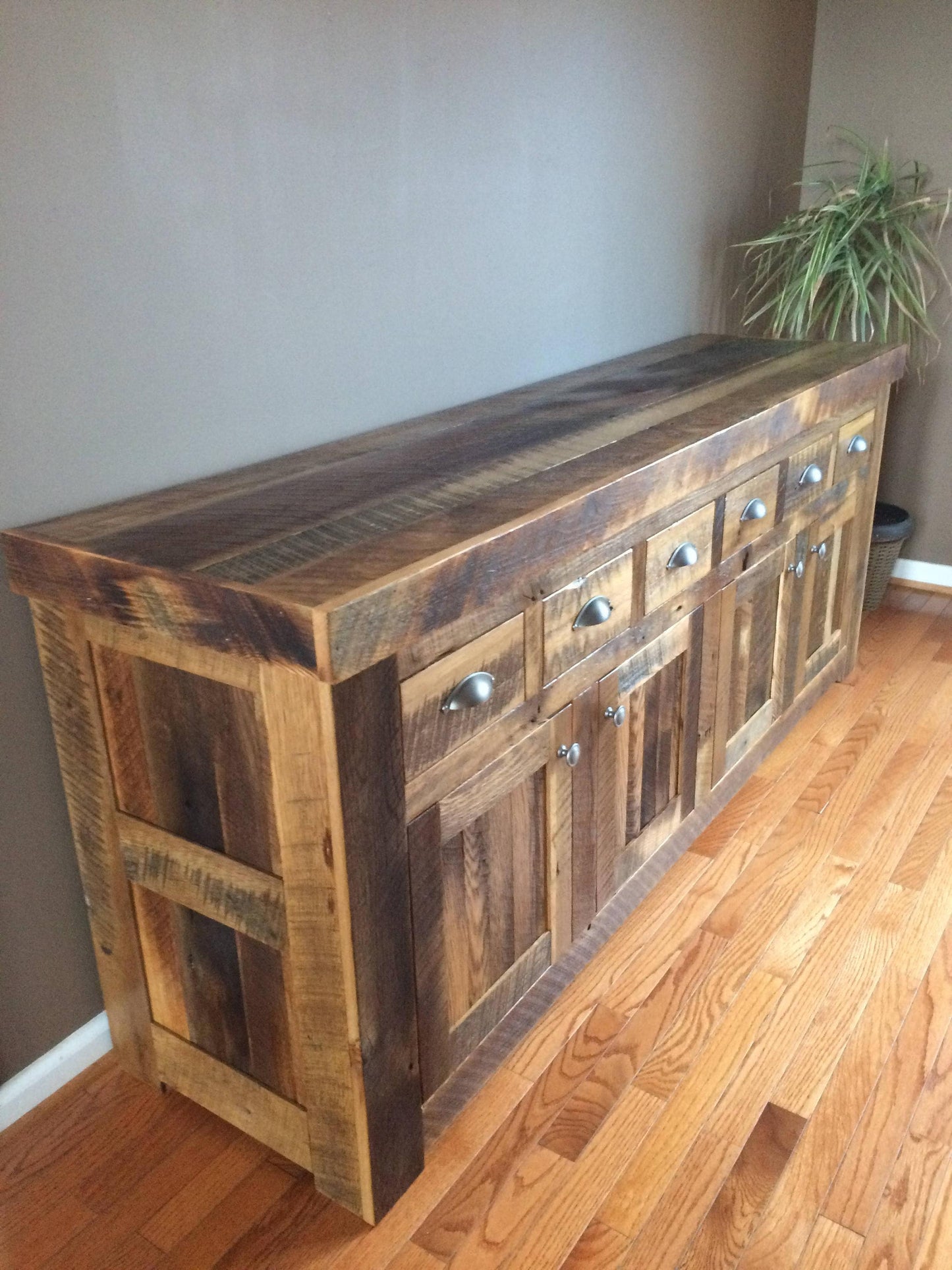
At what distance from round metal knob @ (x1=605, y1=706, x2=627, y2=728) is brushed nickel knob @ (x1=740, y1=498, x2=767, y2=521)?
50 cm

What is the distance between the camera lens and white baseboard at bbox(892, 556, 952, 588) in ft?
11.5

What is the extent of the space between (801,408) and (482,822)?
1.12 meters

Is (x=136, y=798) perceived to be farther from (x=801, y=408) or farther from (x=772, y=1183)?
(x=801, y=408)

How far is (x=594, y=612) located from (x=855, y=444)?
119 centimetres

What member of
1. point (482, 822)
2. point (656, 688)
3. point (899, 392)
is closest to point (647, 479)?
point (656, 688)

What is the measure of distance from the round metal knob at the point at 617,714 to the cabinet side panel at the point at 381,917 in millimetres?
510

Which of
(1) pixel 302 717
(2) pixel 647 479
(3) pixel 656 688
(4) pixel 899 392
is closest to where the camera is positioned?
(1) pixel 302 717

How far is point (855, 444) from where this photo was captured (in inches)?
94.7

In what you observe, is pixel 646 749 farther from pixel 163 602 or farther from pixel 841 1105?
pixel 163 602

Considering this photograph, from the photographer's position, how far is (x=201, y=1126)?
1.52m

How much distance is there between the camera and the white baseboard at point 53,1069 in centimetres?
152

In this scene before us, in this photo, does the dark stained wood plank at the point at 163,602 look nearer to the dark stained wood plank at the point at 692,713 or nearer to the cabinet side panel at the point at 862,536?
the dark stained wood plank at the point at 692,713

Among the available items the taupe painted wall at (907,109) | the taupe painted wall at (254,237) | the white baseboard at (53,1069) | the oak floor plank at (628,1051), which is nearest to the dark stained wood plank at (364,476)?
the taupe painted wall at (254,237)

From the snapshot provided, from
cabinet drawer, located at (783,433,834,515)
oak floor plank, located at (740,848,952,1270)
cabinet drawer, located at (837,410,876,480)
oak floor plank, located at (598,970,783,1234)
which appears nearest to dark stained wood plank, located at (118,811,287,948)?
oak floor plank, located at (598,970,783,1234)
